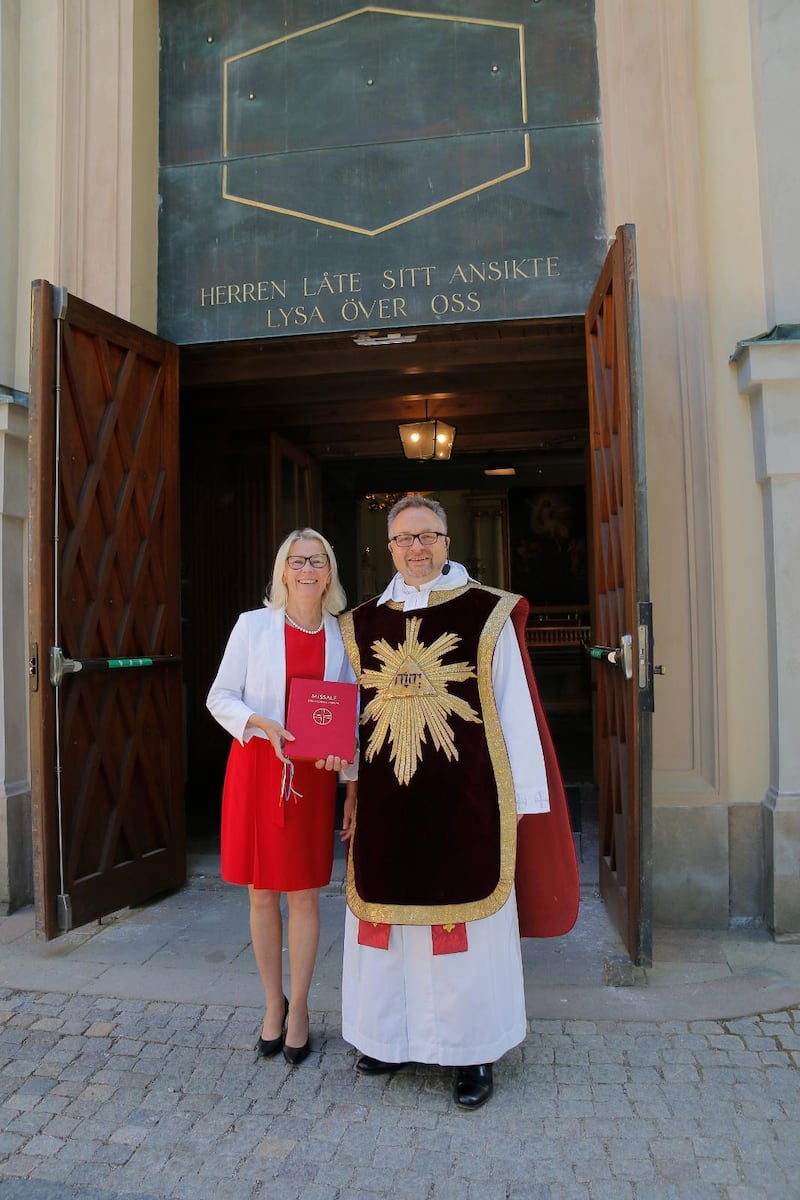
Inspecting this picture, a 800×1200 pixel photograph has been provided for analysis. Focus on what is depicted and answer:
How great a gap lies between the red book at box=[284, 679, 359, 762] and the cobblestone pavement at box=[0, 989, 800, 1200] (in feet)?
3.70

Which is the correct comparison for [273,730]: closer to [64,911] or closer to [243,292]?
[64,911]

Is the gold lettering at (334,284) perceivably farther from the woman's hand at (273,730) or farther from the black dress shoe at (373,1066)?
the black dress shoe at (373,1066)

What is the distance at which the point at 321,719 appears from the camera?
279 cm

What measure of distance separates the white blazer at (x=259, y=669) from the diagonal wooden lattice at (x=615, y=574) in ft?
4.15

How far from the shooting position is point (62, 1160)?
100 inches

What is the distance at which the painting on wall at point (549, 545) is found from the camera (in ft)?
44.7

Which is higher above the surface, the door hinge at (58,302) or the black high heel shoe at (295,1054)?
the door hinge at (58,302)

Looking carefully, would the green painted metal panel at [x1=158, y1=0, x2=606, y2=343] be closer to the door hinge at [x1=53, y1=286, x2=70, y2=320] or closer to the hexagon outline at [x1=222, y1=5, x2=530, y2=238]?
the hexagon outline at [x1=222, y1=5, x2=530, y2=238]

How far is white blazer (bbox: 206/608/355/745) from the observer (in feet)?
10.0

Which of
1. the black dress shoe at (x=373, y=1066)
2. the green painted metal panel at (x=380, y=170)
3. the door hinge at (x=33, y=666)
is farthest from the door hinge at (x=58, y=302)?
the black dress shoe at (x=373, y=1066)

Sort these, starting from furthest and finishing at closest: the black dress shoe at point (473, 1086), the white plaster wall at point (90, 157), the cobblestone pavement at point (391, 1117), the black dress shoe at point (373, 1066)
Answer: the white plaster wall at point (90, 157) < the black dress shoe at point (373, 1066) < the black dress shoe at point (473, 1086) < the cobblestone pavement at point (391, 1117)

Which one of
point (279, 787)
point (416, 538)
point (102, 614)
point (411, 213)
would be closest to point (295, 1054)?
point (279, 787)

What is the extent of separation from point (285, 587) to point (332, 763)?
68 centimetres

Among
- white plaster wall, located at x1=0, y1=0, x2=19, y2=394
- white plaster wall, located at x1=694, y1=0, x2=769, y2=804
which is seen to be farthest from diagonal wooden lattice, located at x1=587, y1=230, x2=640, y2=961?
white plaster wall, located at x1=0, y1=0, x2=19, y2=394
